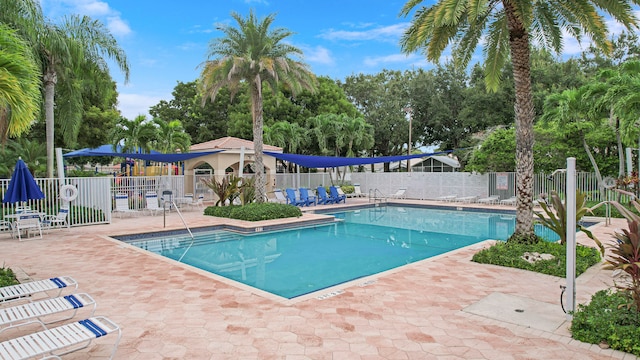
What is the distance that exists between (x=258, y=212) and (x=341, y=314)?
913cm

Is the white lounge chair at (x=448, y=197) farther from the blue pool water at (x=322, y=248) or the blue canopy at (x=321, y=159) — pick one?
the blue pool water at (x=322, y=248)

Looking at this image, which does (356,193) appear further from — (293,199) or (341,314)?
(341,314)

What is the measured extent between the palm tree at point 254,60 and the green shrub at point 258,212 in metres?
0.81

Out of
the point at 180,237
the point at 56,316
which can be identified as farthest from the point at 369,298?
the point at 180,237

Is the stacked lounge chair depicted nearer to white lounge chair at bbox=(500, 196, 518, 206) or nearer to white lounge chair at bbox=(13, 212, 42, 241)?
white lounge chair at bbox=(13, 212, 42, 241)

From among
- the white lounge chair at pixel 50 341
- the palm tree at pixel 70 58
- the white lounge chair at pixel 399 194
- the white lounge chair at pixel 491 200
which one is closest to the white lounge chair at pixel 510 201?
the white lounge chair at pixel 491 200

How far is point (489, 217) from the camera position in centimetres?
1702

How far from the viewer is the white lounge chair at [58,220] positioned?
12.0 metres

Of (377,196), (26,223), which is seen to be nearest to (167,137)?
(26,223)

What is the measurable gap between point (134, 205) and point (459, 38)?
1383 cm

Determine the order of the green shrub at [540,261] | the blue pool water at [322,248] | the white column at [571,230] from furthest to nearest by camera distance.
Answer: the blue pool water at [322,248] < the green shrub at [540,261] < the white column at [571,230]

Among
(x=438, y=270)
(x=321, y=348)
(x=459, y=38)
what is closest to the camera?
(x=321, y=348)

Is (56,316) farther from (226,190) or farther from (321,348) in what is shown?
(226,190)

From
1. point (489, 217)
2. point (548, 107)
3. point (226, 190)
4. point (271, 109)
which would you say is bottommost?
point (489, 217)
